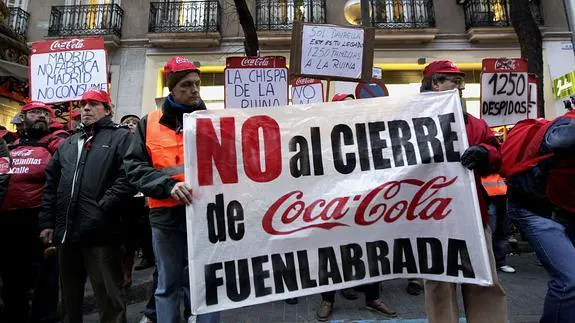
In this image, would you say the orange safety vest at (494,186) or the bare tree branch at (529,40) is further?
the bare tree branch at (529,40)

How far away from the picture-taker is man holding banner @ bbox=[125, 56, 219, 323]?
2.61m

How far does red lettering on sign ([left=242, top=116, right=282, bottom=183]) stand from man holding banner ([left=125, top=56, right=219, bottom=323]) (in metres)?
0.42

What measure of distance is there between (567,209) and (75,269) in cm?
345

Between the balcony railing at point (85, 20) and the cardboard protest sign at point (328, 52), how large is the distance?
9667mm

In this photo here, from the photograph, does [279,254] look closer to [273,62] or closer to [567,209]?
[567,209]

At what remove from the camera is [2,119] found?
10703 mm

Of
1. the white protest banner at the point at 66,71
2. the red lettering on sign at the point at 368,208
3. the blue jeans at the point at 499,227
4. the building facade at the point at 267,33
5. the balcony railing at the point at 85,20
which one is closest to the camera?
the red lettering on sign at the point at 368,208

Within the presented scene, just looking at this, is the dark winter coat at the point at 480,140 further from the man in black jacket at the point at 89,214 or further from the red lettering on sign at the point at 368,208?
the man in black jacket at the point at 89,214

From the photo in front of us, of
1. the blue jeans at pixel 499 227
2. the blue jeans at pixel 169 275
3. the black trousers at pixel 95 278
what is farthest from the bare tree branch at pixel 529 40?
the black trousers at pixel 95 278

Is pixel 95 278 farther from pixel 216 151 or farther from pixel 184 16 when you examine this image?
pixel 184 16

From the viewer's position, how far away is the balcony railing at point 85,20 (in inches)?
513

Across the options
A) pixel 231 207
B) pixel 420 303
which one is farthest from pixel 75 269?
pixel 420 303

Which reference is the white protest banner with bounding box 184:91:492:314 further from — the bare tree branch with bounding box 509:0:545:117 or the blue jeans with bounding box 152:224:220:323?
the bare tree branch with bounding box 509:0:545:117

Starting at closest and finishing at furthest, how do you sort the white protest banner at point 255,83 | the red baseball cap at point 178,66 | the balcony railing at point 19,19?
the red baseball cap at point 178,66
the white protest banner at point 255,83
the balcony railing at point 19,19
